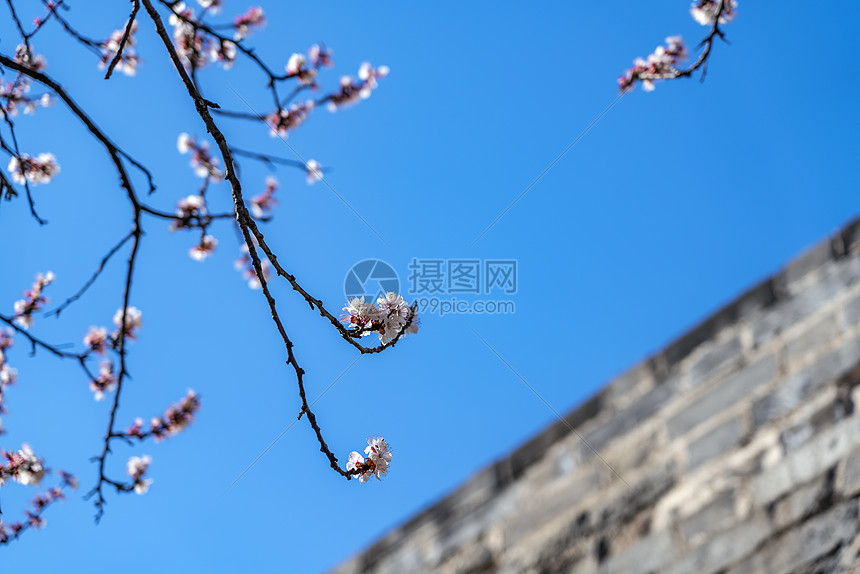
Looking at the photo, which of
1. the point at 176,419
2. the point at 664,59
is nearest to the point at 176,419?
the point at 176,419

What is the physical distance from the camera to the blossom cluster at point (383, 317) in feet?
6.63

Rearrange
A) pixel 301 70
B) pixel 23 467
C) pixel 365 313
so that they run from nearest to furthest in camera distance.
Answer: pixel 365 313
pixel 23 467
pixel 301 70

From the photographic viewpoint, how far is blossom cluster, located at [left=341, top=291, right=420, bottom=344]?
2021mm

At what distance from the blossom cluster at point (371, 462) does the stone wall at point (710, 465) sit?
99cm

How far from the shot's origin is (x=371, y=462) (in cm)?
221

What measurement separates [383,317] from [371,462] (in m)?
0.45

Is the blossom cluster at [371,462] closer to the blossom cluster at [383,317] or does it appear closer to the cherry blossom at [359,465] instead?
the cherry blossom at [359,465]

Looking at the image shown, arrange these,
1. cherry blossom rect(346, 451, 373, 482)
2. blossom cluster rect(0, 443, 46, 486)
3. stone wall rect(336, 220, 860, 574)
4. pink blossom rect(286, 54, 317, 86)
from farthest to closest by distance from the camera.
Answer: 1. pink blossom rect(286, 54, 317, 86)
2. blossom cluster rect(0, 443, 46, 486)
3. stone wall rect(336, 220, 860, 574)
4. cherry blossom rect(346, 451, 373, 482)

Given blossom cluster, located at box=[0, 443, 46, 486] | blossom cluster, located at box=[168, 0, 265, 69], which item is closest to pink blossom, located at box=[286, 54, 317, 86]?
blossom cluster, located at box=[168, 0, 265, 69]

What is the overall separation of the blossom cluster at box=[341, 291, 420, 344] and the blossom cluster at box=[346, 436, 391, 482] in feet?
1.23

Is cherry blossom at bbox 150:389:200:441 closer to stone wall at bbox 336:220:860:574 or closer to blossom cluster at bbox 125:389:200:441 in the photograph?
blossom cluster at bbox 125:389:200:441

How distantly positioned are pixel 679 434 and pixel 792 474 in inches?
17.5

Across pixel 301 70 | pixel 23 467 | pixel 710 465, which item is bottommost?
pixel 710 465

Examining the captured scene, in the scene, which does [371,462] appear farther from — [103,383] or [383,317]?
[103,383]
